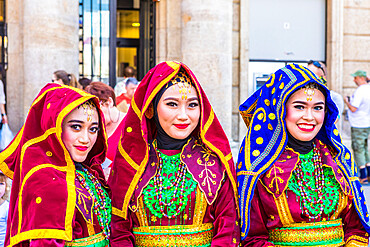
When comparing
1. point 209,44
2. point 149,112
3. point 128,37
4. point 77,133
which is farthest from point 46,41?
point 128,37

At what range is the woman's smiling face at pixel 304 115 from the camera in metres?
2.94

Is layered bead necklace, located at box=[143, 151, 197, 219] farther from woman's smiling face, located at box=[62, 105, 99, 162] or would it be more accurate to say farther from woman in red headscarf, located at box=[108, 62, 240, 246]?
woman's smiling face, located at box=[62, 105, 99, 162]

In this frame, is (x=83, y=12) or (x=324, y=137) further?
(x=83, y=12)

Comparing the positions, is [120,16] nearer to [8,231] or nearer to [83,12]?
[83,12]

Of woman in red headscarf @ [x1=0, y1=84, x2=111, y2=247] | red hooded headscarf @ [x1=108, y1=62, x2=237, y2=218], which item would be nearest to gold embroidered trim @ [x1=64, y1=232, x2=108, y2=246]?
woman in red headscarf @ [x1=0, y1=84, x2=111, y2=247]

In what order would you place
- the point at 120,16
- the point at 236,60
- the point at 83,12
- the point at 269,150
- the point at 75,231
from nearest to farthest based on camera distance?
the point at 75,231, the point at 269,150, the point at 83,12, the point at 236,60, the point at 120,16

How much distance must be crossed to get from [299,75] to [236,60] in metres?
6.88

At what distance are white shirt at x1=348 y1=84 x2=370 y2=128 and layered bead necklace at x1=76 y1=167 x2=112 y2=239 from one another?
670 centimetres

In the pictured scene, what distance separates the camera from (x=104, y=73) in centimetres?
902

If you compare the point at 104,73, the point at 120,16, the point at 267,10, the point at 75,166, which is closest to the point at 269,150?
the point at 75,166

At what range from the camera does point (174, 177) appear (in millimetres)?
2949

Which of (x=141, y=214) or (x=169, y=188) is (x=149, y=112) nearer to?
(x=169, y=188)

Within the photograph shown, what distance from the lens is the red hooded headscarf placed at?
9.55 feet

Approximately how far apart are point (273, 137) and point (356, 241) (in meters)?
0.71
